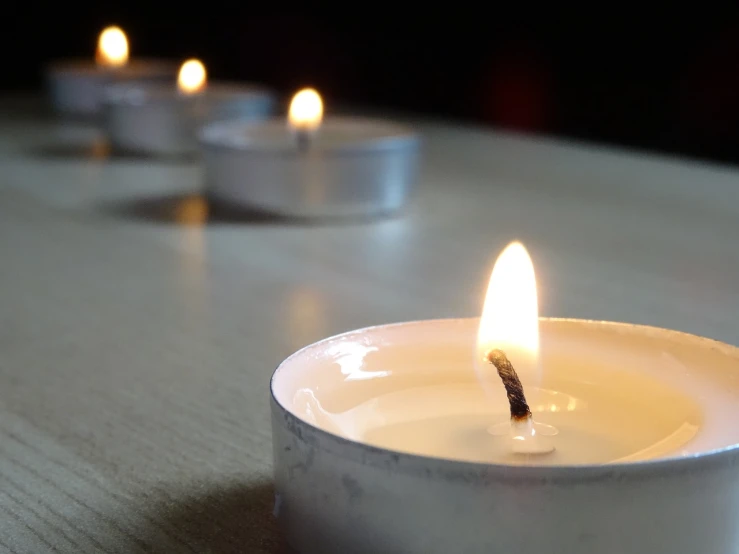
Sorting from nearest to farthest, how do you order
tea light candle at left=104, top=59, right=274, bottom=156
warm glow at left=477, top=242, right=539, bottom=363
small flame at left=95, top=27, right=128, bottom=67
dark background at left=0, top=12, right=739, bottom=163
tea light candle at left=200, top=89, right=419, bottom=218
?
1. warm glow at left=477, top=242, right=539, bottom=363
2. tea light candle at left=200, top=89, right=419, bottom=218
3. tea light candle at left=104, top=59, right=274, bottom=156
4. dark background at left=0, top=12, right=739, bottom=163
5. small flame at left=95, top=27, right=128, bottom=67

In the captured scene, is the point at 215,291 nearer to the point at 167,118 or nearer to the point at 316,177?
the point at 316,177

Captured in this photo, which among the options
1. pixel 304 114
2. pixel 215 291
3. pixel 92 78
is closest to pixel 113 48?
pixel 92 78

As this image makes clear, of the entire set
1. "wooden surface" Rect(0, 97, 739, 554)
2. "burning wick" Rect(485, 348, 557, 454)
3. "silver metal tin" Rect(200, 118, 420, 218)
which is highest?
"burning wick" Rect(485, 348, 557, 454)

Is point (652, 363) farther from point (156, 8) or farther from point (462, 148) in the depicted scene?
point (156, 8)

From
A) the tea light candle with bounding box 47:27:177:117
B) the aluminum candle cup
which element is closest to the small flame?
the tea light candle with bounding box 47:27:177:117

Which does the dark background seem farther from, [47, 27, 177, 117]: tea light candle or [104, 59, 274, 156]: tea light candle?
[104, 59, 274, 156]: tea light candle

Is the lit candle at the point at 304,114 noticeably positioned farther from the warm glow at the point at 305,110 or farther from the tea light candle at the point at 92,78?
the tea light candle at the point at 92,78

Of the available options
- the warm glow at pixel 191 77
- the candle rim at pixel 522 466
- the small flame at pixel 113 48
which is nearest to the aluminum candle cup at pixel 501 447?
the candle rim at pixel 522 466
